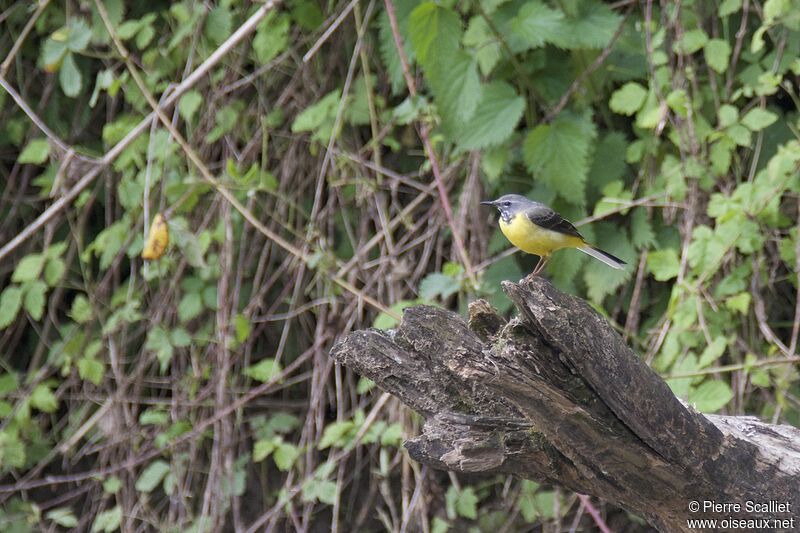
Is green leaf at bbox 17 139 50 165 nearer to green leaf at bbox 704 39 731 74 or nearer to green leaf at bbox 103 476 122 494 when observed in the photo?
green leaf at bbox 103 476 122 494

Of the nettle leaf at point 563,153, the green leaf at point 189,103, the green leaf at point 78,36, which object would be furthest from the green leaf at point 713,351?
the green leaf at point 78,36

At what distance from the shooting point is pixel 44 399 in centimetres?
505

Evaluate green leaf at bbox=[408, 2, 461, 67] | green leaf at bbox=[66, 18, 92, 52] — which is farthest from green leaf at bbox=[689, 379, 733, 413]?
green leaf at bbox=[66, 18, 92, 52]

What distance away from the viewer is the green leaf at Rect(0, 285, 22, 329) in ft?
16.2

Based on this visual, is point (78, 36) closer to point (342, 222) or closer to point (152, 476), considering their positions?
point (342, 222)

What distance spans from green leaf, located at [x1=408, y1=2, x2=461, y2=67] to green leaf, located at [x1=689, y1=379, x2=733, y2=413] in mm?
1602

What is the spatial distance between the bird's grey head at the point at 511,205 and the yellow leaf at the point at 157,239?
1.53 meters

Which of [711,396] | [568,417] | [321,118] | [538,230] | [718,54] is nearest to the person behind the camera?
[568,417]

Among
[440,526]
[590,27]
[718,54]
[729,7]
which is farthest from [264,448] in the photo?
[729,7]

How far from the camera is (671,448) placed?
2.26m

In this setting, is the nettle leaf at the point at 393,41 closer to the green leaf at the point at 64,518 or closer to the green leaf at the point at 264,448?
the green leaf at the point at 264,448

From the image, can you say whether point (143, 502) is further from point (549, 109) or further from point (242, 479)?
point (549, 109)

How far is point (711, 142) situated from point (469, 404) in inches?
86.0

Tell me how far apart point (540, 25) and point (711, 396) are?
1534 millimetres
